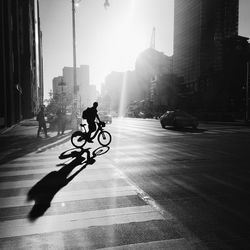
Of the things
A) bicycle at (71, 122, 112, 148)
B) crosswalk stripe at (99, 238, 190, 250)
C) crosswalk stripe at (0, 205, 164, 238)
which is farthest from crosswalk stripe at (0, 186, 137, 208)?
bicycle at (71, 122, 112, 148)

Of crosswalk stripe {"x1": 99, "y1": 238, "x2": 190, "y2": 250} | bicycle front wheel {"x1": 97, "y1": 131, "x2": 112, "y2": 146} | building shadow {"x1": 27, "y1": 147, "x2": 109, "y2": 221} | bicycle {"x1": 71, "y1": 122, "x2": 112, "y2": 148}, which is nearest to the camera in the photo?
crosswalk stripe {"x1": 99, "y1": 238, "x2": 190, "y2": 250}

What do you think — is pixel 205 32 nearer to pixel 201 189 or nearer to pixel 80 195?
pixel 201 189

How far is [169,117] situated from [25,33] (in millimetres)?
53263

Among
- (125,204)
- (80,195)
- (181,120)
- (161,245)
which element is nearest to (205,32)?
(181,120)

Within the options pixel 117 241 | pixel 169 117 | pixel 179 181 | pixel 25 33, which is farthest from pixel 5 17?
pixel 25 33

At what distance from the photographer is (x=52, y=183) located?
6.64m

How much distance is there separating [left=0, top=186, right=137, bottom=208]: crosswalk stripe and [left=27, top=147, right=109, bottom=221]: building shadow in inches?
5.8

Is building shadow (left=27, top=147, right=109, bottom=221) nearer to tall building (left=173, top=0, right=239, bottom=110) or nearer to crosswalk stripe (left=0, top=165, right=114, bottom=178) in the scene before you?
crosswalk stripe (left=0, top=165, right=114, bottom=178)

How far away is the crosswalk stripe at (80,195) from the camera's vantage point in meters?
5.33

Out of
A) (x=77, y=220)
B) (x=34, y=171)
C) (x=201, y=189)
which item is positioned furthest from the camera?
(x=34, y=171)

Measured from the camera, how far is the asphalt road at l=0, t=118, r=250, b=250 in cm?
378

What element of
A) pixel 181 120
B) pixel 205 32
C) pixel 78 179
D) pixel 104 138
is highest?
pixel 205 32

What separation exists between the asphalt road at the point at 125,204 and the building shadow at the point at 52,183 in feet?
0.05

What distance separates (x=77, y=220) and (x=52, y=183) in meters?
2.37
